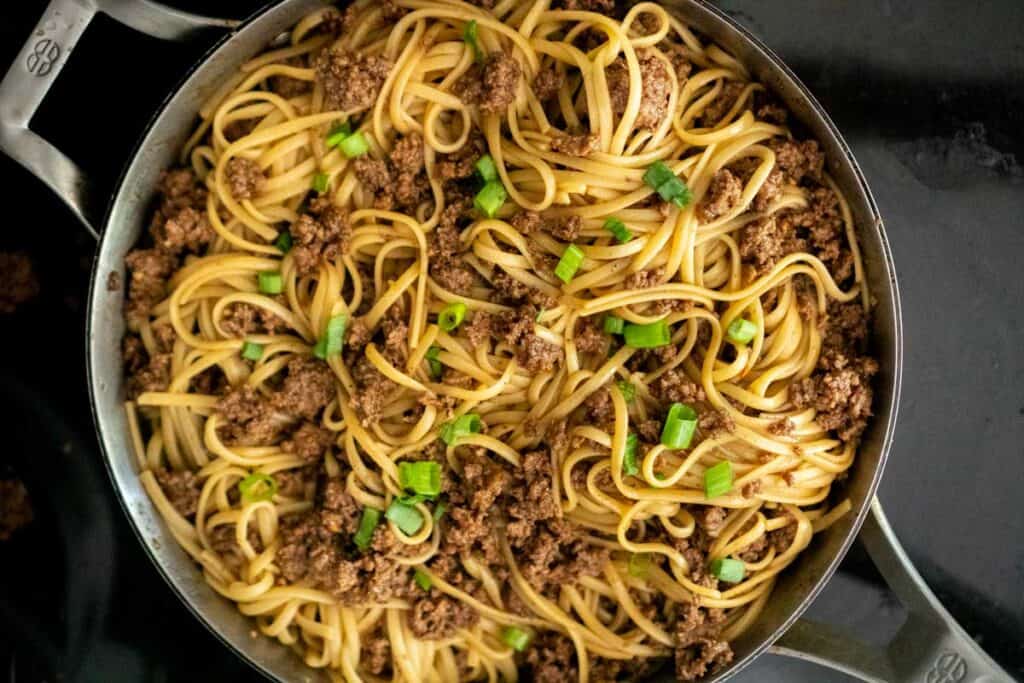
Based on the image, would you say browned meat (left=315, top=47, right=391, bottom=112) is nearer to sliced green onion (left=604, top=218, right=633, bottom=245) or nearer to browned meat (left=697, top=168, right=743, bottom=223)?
sliced green onion (left=604, top=218, right=633, bottom=245)

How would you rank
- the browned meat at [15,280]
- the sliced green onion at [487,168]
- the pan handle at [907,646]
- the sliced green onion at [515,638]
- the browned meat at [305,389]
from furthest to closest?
the browned meat at [15,280]
the sliced green onion at [515,638]
the browned meat at [305,389]
the sliced green onion at [487,168]
the pan handle at [907,646]

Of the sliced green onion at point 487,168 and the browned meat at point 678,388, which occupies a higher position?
the sliced green onion at point 487,168

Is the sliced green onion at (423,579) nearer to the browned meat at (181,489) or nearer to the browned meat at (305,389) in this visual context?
the browned meat at (305,389)

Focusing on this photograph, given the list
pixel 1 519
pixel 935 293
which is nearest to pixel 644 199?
pixel 935 293

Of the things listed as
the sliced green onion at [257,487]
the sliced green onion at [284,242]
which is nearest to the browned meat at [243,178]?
the sliced green onion at [284,242]

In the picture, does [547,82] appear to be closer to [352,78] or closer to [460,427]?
[352,78]

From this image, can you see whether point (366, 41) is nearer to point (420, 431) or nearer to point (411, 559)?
point (420, 431)
